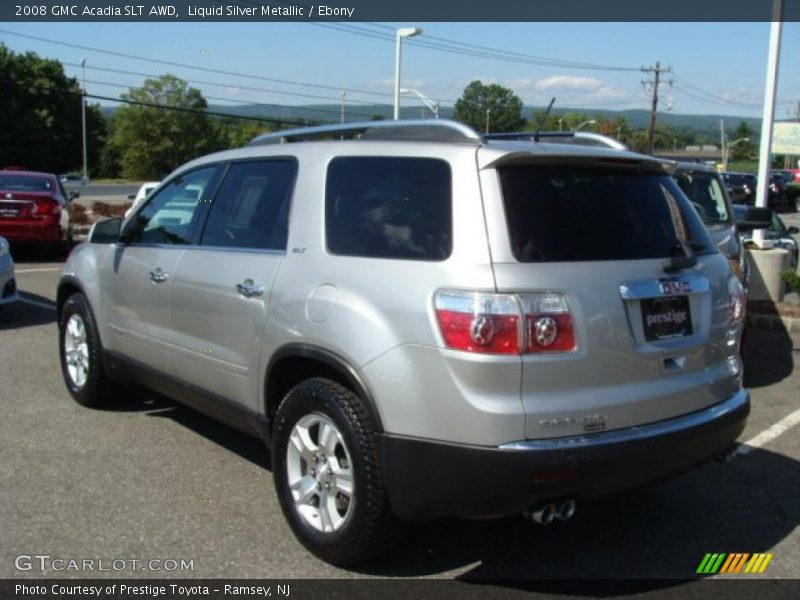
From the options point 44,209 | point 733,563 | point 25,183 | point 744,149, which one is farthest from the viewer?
point 744,149

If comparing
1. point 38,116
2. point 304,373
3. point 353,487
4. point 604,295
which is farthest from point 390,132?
point 38,116

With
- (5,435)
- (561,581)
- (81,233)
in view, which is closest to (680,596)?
(561,581)

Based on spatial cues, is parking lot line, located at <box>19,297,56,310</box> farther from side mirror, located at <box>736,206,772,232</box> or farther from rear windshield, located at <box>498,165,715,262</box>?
rear windshield, located at <box>498,165,715,262</box>

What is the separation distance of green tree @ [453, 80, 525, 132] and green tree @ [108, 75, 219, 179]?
37.6 metres

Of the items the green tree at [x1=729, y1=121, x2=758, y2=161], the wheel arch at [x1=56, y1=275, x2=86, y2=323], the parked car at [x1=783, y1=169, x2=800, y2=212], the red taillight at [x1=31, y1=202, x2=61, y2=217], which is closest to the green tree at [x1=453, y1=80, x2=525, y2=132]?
the parked car at [x1=783, y1=169, x2=800, y2=212]

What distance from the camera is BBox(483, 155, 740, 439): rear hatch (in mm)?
3107

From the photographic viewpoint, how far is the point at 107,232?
5.49 m

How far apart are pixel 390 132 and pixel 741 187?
3065cm

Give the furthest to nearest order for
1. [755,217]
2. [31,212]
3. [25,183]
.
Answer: [25,183] < [31,212] < [755,217]

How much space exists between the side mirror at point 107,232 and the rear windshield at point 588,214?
10.3ft

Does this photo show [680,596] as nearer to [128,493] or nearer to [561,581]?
[561,581]

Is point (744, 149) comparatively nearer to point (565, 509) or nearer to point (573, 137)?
point (573, 137)

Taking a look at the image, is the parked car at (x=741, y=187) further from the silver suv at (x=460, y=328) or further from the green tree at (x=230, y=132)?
the green tree at (x=230, y=132)

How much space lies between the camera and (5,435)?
5.23 metres
